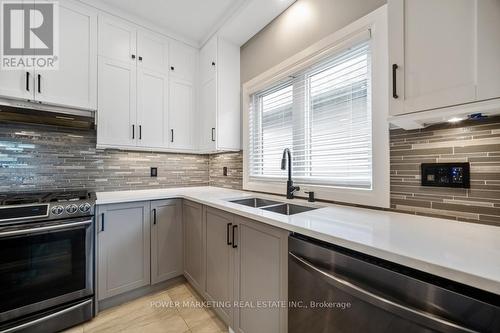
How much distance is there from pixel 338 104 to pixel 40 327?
262 centimetres

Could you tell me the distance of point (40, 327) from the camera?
1.48m

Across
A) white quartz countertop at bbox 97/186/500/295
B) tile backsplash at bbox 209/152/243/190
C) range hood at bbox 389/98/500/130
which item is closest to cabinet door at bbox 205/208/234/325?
white quartz countertop at bbox 97/186/500/295

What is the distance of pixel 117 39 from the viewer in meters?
2.12

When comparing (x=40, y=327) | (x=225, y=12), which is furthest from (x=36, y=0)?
(x=40, y=327)

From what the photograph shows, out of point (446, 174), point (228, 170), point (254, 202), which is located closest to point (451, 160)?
point (446, 174)

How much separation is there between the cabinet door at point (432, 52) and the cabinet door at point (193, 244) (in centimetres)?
162

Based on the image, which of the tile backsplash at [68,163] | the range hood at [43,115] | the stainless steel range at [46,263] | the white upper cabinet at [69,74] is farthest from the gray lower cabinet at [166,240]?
the white upper cabinet at [69,74]

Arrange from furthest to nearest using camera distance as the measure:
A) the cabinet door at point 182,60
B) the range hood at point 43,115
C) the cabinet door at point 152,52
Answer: the cabinet door at point 182,60, the cabinet door at point 152,52, the range hood at point 43,115

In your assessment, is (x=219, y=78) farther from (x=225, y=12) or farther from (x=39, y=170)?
(x=39, y=170)

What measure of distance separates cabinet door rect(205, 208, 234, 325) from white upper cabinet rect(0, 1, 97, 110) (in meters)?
1.57

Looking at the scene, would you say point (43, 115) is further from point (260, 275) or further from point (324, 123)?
point (324, 123)

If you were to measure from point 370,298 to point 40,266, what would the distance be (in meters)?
2.05

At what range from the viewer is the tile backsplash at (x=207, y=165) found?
97cm

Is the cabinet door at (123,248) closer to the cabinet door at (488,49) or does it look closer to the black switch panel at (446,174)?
the black switch panel at (446,174)
